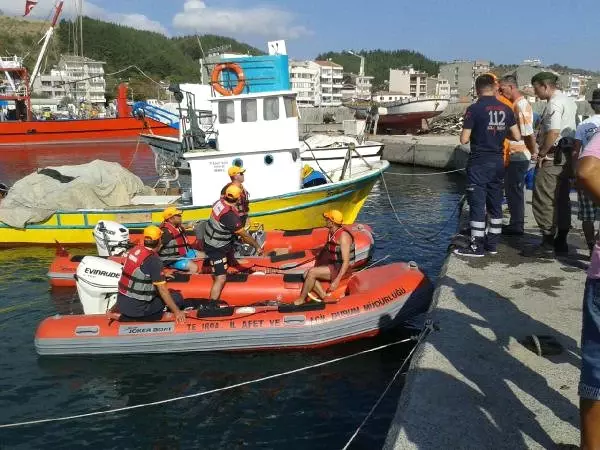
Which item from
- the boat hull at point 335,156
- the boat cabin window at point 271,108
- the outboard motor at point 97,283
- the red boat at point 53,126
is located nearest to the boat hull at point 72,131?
the red boat at point 53,126

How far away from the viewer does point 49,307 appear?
9.26 meters

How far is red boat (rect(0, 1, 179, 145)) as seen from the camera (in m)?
42.2

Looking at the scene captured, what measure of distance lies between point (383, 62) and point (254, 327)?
176 meters

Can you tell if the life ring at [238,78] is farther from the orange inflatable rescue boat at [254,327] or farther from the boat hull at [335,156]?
the boat hull at [335,156]

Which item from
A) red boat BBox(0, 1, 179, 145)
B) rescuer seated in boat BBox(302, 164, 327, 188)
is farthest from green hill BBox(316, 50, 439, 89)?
rescuer seated in boat BBox(302, 164, 327, 188)

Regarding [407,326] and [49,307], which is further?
[49,307]

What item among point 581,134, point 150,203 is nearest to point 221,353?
point 581,134

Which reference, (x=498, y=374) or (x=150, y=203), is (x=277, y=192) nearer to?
(x=150, y=203)

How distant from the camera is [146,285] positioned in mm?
6785

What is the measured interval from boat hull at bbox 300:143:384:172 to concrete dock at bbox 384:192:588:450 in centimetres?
1388

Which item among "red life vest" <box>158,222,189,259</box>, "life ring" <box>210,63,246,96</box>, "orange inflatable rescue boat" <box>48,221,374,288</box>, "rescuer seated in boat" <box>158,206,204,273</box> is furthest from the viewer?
"life ring" <box>210,63,246,96</box>

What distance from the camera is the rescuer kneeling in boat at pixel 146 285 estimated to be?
6.58 meters

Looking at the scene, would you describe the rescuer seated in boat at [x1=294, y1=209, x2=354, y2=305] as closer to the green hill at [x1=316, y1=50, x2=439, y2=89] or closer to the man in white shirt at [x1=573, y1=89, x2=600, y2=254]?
the man in white shirt at [x1=573, y1=89, x2=600, y2=254]

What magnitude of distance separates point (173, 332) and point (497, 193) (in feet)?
15.6
